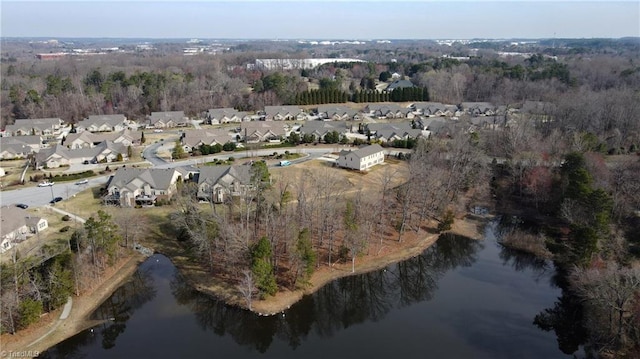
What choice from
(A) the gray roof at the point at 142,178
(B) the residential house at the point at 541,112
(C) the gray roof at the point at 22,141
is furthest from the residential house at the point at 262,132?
(B) the residential house at the point at 541,112

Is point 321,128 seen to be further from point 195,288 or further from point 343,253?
point 195,288

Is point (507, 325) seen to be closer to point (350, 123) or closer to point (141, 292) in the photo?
point (141, 292)

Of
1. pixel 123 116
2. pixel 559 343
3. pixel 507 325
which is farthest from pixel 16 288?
pixel 123 116

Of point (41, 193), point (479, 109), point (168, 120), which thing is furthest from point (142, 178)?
point (479, 109)

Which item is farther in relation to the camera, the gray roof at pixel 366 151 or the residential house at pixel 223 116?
the residential house at pixel 223 116

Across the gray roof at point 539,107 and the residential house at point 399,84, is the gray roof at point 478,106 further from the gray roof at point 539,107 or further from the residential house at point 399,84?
the residential house at point 399,84

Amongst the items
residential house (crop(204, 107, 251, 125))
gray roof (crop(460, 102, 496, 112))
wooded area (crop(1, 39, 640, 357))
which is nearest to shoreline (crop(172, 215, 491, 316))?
wooded area (crop(1, 39, 640, 357))
